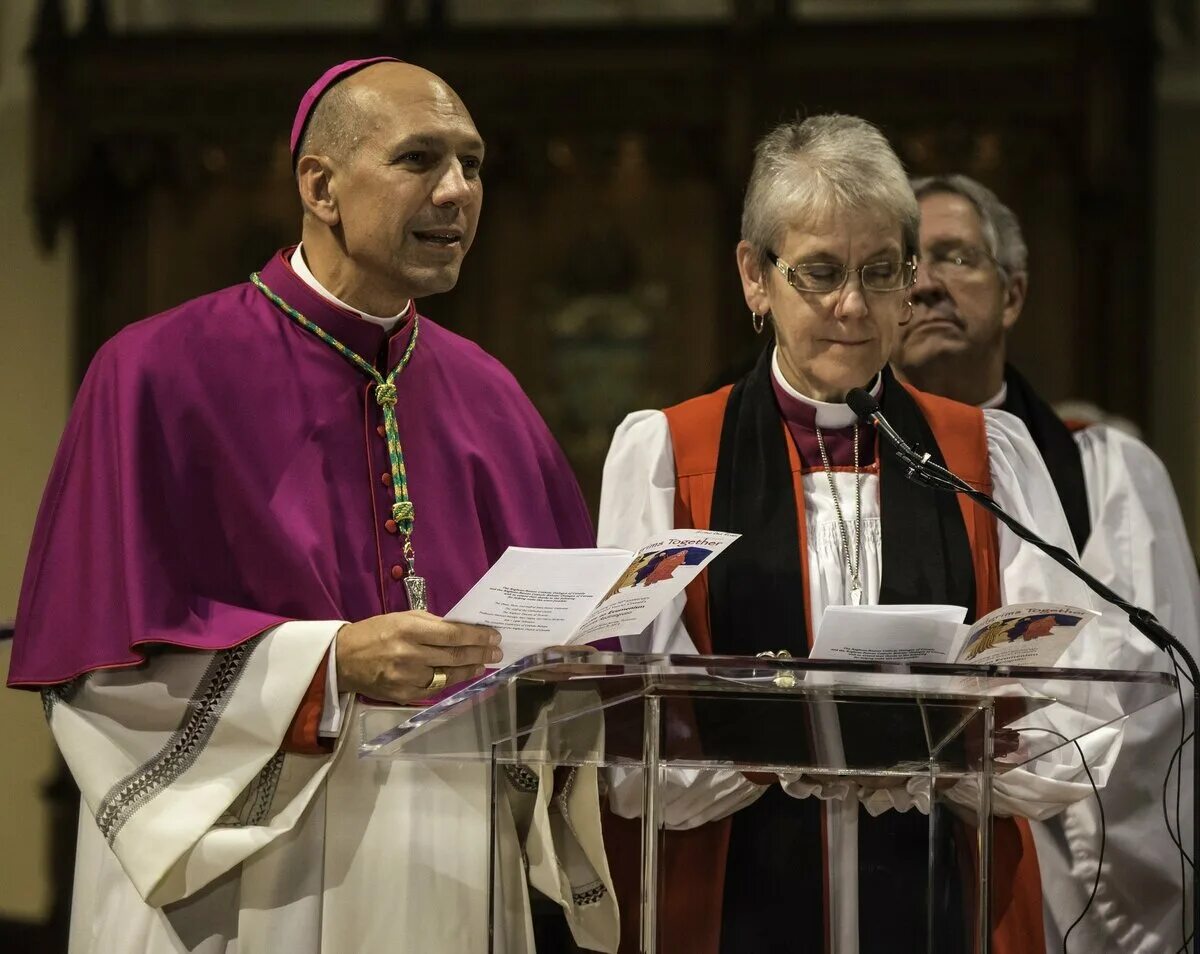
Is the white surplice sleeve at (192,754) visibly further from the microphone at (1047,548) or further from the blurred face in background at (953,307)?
the blurred face in background at (953,307)

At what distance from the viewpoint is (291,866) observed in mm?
2953

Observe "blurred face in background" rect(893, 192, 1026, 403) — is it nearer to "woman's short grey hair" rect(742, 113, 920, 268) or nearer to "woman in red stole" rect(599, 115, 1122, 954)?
"woman in red stole" rect(599, 115, 1122, 954)

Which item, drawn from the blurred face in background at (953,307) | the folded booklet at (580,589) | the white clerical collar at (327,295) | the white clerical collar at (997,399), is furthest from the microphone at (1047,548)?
the white clerical collar at (997,399)

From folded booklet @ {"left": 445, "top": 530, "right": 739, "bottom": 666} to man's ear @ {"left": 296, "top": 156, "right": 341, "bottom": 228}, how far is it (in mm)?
849

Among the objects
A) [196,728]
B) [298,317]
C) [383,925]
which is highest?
[298,317]

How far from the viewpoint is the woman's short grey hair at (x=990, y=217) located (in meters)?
4.46

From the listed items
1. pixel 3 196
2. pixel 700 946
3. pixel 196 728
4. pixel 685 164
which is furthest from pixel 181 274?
pixel 700 946

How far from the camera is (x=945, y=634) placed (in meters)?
2.77

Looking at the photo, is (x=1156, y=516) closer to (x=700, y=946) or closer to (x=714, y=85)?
(x=700, y=946)

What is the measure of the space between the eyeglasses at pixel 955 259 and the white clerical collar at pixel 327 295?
149cm

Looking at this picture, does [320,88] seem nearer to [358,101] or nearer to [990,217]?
[358,101]

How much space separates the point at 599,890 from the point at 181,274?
5396mm

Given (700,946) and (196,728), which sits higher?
(196,728)

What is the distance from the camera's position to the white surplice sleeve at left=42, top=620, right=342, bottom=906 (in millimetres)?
2863
